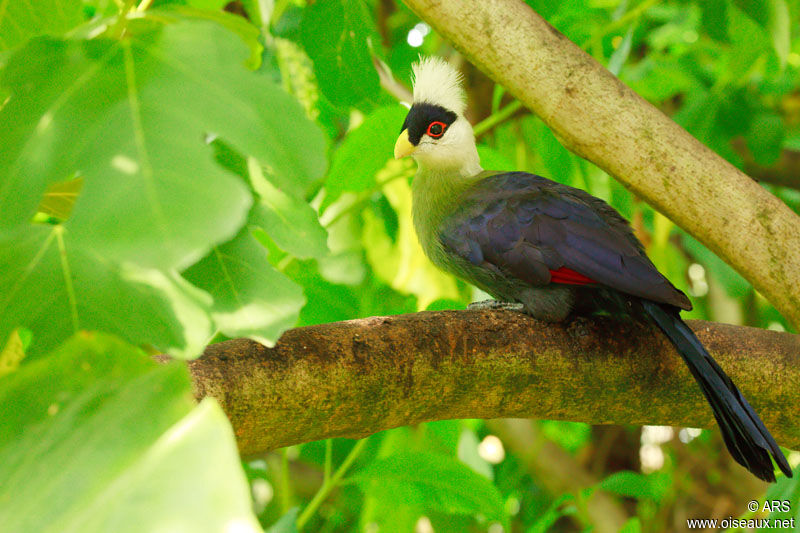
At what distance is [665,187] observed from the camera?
103 centimetres

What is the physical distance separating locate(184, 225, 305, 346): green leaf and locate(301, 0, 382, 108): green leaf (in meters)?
0.57

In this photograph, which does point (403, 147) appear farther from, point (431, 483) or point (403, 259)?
point (431, 483)

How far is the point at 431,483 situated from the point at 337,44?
0.75 m

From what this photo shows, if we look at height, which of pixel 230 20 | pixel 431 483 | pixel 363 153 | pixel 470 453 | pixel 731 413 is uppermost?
pixel 230 20

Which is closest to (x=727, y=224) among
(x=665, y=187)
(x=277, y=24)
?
(x=665, y=187)

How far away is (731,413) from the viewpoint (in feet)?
3.51

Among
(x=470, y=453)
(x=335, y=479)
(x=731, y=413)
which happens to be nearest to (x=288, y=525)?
(x=335, y=479)

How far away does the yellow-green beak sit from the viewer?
1488 millimetres

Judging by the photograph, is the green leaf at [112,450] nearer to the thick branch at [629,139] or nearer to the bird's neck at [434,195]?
the thick branch at [629,139]

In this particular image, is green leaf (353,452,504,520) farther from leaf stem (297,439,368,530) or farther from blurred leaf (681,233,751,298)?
blurred leaf (681,233,751,298)

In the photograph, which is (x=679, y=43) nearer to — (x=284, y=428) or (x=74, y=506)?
(x=284, y=428)

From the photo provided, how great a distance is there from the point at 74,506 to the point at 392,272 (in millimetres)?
1328

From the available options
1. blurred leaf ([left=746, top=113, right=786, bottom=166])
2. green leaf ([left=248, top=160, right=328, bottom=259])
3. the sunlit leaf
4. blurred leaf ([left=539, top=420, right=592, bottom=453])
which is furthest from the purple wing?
blurred leaf ([left=539, top=420, right=592, bottom=453])

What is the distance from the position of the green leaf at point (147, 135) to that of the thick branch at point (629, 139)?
498 millimetres
